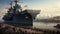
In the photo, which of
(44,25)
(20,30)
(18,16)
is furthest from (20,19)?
(44,25)

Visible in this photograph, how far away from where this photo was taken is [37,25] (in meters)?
2.52

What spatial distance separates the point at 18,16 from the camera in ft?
8.63

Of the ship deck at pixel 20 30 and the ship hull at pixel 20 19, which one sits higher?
the ship hull at pixel 20 19

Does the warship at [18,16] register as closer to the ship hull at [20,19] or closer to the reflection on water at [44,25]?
the ship hull at [20,19]

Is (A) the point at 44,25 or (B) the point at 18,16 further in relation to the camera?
(B) the point at 18,16

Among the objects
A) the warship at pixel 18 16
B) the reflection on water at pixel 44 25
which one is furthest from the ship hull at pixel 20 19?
the reflection on water at pixel 44 25

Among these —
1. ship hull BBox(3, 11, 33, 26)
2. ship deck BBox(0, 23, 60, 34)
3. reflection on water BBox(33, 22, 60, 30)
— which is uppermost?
ship hull BBox(3, 11, 33, 26)

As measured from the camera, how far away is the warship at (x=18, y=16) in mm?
2590

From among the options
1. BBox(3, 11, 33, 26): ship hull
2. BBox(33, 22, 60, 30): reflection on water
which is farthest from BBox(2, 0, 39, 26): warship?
BBox(33, 22, 60, 30): reflection on water

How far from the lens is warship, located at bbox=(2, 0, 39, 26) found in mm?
2590

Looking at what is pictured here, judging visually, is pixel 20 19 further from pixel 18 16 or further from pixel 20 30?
pixel 20 30

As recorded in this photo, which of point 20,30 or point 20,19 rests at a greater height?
point 20,19

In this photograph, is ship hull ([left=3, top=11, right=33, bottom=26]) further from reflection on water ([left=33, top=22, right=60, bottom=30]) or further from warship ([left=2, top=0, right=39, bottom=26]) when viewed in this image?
reflection on water ([left=33, top=22, right=60, bottom=30])

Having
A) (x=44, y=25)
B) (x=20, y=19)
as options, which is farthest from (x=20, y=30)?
(x=44, y=25)
